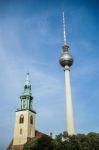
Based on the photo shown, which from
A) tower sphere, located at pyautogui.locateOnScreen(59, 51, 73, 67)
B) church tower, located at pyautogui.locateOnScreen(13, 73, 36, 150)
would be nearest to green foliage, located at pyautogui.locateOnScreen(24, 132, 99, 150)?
church tower, located at pyautogui.locateOnScreen(13, 73, 36, 150)

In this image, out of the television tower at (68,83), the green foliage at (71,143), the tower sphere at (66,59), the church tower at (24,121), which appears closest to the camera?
the green foliage at (71,143)

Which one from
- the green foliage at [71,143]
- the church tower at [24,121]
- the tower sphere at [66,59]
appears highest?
the tower sphere at [66,59]

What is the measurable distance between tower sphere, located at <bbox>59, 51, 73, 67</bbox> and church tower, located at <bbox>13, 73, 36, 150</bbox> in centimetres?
2015

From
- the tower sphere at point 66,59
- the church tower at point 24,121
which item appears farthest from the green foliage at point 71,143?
the tower sphere at point 66,59

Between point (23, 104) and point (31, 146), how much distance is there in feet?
123

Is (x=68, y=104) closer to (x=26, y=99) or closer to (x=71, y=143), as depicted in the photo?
(x=26, y=99)

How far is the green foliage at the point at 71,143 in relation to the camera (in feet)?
216

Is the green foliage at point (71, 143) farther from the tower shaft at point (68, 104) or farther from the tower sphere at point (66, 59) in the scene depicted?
the tower sphere at point (66, 59)

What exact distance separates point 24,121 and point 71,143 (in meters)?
38.5

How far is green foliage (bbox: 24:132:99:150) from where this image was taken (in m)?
65.9

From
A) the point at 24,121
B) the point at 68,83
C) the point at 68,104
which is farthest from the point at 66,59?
the point at 24,121

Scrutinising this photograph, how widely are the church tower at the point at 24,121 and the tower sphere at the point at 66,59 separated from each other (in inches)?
793

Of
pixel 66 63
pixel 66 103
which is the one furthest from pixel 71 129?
pixel 66 63

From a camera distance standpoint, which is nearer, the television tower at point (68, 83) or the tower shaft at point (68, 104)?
the tower shaft at point (68, 104)
